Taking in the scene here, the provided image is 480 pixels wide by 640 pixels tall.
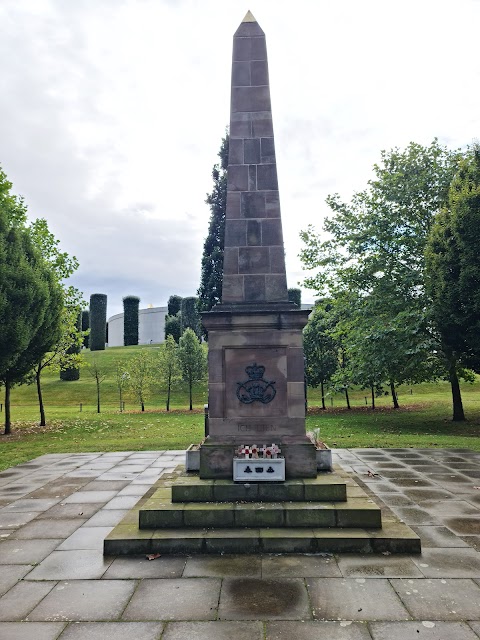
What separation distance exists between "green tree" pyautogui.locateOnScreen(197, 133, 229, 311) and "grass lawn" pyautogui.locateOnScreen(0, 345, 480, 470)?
7.48 metres

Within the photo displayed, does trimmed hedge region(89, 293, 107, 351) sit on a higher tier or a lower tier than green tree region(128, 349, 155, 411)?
higher

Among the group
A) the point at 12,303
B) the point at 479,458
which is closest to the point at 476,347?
the point at 479,458

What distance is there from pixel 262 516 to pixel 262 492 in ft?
1.34

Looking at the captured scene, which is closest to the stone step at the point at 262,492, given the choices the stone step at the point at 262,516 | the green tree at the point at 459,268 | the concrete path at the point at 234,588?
the stone step at the point at 262,516

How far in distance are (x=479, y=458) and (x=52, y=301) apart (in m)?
17.5

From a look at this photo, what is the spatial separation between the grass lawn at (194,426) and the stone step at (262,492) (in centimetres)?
765

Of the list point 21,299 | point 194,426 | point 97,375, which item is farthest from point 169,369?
point 21,299

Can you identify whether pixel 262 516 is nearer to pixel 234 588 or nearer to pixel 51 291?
pixel 234 588

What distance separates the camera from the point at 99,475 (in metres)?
9.95

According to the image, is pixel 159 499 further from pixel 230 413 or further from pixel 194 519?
pixel 230 413

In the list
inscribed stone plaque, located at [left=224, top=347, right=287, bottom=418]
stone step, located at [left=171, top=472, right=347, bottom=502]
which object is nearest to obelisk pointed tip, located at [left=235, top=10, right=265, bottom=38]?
inscribed stone plaque, located at [left=224, top=347, right=287, bottom=418]

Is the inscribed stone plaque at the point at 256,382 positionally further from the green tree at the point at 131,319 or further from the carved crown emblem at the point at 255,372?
the green tree at the point at 131,319

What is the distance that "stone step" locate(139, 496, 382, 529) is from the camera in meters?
5.71

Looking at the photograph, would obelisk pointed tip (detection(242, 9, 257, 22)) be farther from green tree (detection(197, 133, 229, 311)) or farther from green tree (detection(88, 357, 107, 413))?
green tree (detection(88, 357, 107, 413))
